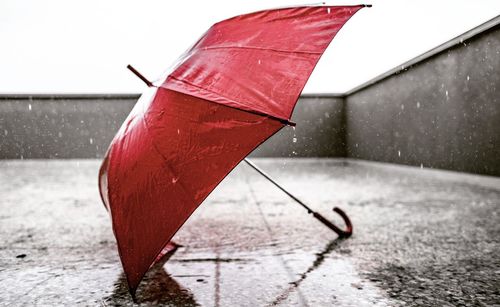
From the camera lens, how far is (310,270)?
59.9 inches

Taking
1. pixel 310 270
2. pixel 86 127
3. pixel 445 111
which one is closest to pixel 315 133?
pixel 445 111

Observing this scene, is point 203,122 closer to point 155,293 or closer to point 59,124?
point 155,293

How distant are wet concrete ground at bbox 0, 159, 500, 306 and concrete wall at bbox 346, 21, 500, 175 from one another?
2.51 ft

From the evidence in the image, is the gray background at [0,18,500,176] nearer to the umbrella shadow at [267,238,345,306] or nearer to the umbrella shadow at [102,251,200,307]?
the umbrella shadow at [267,238,345,306]

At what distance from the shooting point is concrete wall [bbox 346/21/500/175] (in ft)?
12.2

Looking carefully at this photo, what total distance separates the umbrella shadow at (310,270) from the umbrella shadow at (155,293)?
277 mm

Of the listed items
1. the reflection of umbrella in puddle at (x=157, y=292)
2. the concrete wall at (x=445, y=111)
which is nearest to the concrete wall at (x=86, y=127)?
the concrete wall at (x=445, y=111)

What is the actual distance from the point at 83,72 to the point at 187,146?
8428 millimetres

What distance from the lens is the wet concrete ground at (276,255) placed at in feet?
4.21

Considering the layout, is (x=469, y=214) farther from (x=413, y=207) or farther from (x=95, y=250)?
(x=95, y=250)

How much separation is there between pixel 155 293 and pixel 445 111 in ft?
14.2

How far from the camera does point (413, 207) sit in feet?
9.50

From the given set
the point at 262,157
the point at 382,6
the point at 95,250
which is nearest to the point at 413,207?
the point at 95,250

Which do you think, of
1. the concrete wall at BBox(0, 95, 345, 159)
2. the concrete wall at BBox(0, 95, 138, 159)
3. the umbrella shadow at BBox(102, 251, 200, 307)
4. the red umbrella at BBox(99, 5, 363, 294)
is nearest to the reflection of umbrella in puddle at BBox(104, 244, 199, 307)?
the umbrella shadow at BBox(102, 251, 200, 307)
